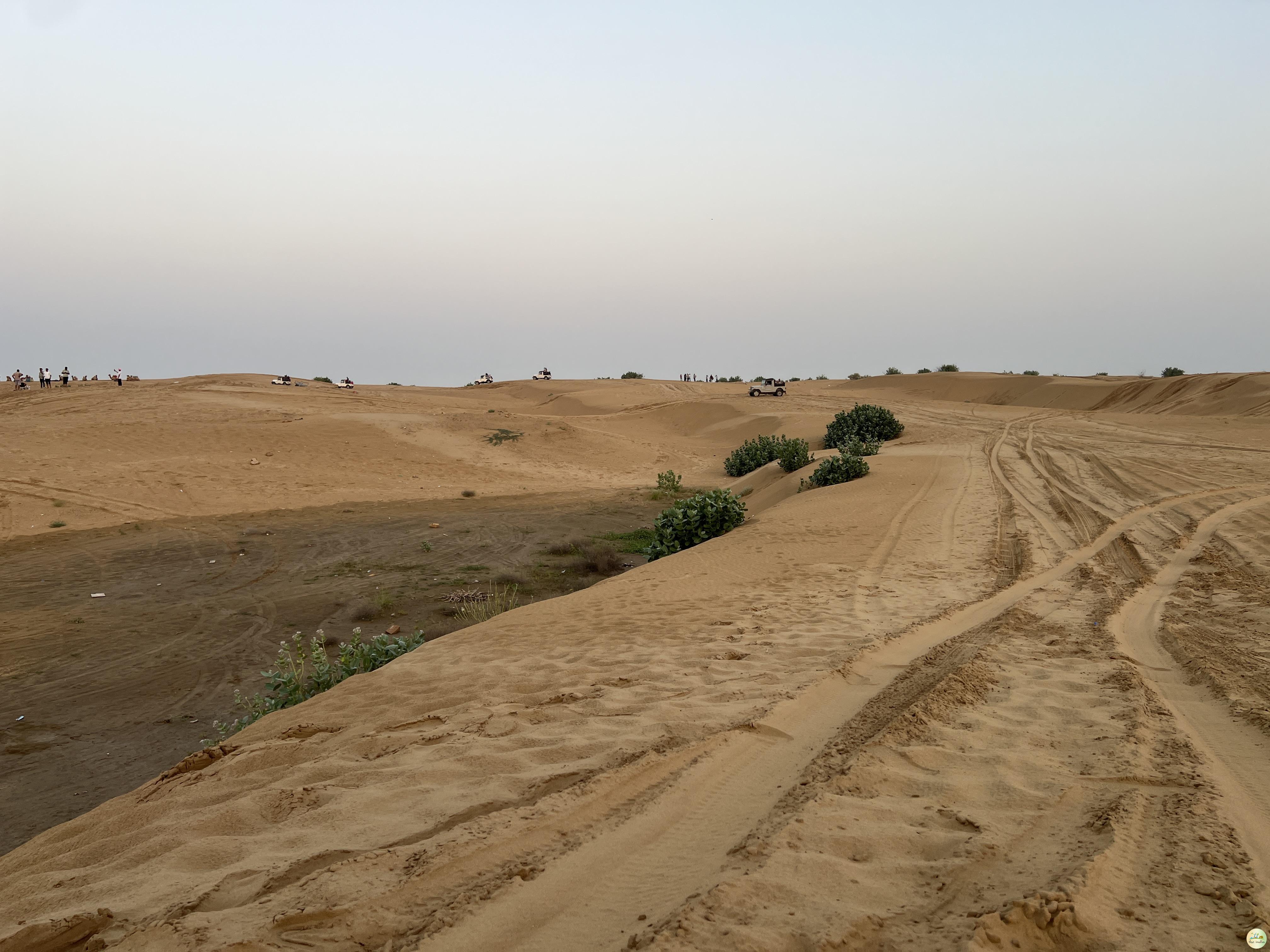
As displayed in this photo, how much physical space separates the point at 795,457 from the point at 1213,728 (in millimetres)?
13485

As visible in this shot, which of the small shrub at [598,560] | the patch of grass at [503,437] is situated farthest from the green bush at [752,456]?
the small shrub at [598,560]

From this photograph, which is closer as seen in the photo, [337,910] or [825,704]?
[337,910]

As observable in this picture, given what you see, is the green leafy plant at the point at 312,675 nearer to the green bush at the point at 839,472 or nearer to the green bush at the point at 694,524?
the green bush at the point at 694,524

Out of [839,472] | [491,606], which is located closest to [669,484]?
[839,472]

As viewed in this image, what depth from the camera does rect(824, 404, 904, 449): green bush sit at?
2231 cm

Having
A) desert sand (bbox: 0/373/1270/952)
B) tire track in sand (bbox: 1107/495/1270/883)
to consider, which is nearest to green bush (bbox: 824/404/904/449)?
desert sand (bbox: 0/373/1270/952)

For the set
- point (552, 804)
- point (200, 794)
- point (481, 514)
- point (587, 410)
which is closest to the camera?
point (552, 804)

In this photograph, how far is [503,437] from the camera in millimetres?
25297

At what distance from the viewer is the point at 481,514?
1570cm

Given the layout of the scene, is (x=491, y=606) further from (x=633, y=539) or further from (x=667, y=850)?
(x=667, y=850)

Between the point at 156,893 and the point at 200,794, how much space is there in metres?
1.01

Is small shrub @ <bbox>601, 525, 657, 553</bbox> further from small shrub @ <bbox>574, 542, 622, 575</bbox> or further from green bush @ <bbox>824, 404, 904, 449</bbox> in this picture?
green bush @ <bbox>824, 404, 904, 449</bbox>

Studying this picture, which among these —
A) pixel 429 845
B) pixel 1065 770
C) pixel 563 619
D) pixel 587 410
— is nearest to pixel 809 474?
pixel 563 619

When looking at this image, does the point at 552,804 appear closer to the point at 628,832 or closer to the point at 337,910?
the point at 628,832
